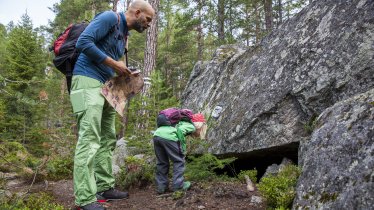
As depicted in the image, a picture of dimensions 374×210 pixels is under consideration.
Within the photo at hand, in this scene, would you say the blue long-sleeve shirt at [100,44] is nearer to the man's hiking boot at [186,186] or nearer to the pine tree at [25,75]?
the man's hiking boot at [186,186]

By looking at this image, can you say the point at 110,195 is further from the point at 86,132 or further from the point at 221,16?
the point at 221,16

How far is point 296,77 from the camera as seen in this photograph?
5.52 meters

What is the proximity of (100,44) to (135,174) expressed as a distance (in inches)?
94.3

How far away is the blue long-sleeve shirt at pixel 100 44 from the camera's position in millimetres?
3889

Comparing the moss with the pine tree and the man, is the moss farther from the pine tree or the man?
the pine tree

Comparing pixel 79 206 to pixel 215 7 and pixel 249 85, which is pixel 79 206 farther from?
pixel 215 7

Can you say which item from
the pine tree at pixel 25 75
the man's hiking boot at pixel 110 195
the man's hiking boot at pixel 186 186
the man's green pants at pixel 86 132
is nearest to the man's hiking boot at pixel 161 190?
the man's hiking boot at pixel 186 186

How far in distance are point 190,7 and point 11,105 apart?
35.6 feet

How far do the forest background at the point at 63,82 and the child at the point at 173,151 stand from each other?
3.80ft

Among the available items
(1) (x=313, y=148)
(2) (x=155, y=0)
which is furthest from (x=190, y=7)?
(1) (x=313, y=148)

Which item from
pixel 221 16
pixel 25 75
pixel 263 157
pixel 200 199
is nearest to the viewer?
pixel 200 199

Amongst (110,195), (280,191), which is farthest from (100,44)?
(280,191)

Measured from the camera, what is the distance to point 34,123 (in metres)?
13.4

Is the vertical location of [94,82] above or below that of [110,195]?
above
